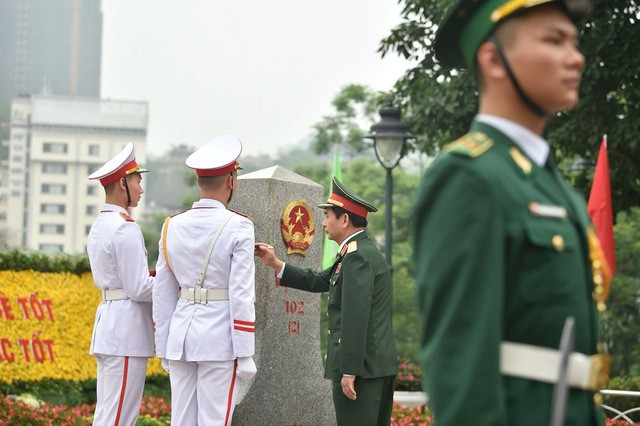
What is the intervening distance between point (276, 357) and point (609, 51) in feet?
23.0

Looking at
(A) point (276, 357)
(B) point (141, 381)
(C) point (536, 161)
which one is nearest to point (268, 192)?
(A) point (276, 357)

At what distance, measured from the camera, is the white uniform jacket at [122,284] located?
24.7ft

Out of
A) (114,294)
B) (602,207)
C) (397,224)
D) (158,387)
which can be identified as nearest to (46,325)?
(158,387)

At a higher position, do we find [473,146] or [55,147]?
[55,147]

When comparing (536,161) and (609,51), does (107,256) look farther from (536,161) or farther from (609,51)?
(609,51)

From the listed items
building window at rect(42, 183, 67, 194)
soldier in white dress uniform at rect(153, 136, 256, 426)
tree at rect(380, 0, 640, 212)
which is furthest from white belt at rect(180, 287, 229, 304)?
building window at rect(42, 183, 67, 194)

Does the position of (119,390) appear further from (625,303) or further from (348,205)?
(625,303)

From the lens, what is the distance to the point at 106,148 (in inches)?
6250

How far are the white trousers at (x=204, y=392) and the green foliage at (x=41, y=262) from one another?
616 centimetres

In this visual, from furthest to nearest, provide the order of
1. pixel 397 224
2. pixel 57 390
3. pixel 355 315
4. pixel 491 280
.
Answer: pixel 397 224 → pixel 57 390 → pixel 355 315 → pixel 491 280

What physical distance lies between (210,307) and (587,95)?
27.3 feet

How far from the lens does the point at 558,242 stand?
2.63m

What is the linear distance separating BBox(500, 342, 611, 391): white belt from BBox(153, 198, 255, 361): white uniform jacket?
4201 mm

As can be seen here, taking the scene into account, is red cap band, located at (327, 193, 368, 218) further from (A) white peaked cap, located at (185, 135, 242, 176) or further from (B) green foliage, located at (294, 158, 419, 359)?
(B) green foliage, located at (294, 158, 419, 359)
